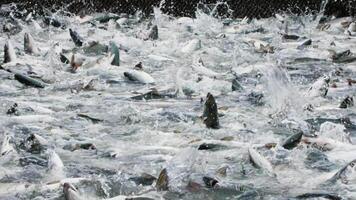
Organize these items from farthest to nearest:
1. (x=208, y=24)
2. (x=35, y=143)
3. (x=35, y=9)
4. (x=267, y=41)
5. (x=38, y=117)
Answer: (x=35, y=9) < (x=208, y=24) < (x=267, y=41) < (x=38, y=117) < (x=35, y=143)

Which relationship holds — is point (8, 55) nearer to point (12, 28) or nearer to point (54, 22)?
point (12, 28)


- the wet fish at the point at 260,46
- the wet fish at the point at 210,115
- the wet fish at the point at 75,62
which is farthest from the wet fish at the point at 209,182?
the wet fish at the point at 260,46

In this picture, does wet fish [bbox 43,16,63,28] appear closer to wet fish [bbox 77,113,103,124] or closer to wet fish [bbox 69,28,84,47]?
wet fish [bbox 69,28,84,47]

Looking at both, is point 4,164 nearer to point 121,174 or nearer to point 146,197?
point 121,174

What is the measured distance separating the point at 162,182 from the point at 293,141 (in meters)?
0.70

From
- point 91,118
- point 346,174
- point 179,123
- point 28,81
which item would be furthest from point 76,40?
point 346,174

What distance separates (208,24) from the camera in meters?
7.12

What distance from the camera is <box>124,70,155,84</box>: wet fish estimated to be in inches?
168

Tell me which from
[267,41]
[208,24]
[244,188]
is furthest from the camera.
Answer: [208,24]

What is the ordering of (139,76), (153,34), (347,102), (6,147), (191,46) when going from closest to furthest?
(6,147) → (347,102) → (139,76) → (191,46) → (153,34)

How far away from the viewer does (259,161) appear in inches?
97.6

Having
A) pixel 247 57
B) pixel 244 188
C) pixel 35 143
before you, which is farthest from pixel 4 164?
pixel 247 57

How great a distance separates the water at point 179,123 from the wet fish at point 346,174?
32 millimetres

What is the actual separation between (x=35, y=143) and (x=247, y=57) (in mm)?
2777
